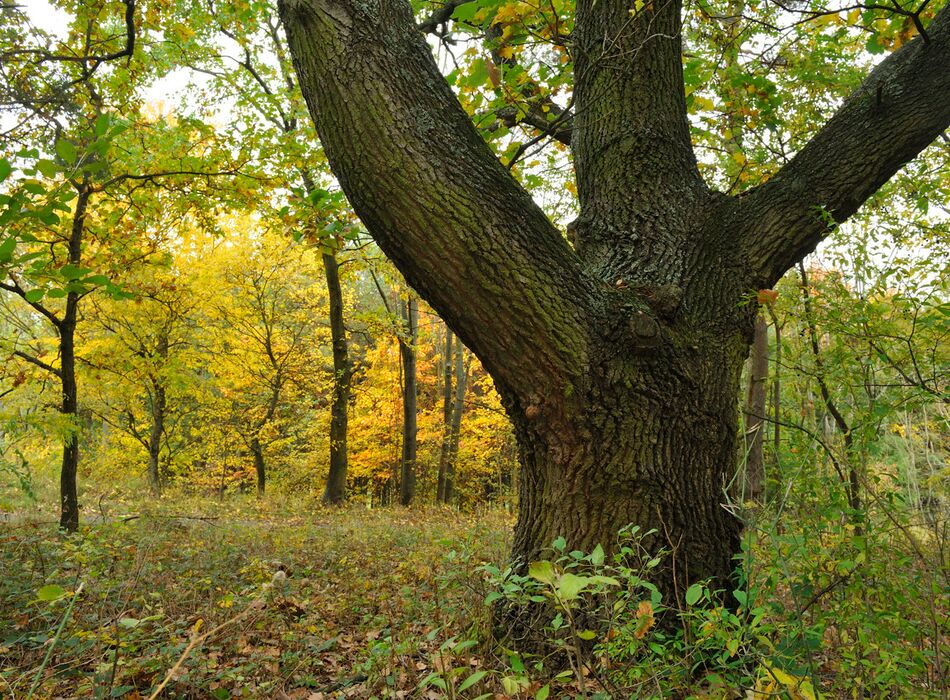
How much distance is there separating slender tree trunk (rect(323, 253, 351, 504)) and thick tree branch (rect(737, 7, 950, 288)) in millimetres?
9663

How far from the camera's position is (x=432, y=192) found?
2.38 m

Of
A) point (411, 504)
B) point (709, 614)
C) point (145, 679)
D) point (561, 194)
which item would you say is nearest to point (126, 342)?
point (411, 504)

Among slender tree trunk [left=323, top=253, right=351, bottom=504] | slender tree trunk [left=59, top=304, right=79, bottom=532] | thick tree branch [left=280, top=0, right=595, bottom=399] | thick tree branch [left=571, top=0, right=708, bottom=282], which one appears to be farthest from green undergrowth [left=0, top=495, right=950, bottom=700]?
slender tree trunk [left=323, top=253, right=351, bottom=504]

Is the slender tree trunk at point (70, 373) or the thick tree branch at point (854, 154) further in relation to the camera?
the slender tree trunk at point (70, 373)

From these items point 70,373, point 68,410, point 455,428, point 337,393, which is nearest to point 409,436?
point 337,393

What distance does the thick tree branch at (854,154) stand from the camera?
2.78m

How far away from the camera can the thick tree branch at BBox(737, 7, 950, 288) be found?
278 cm

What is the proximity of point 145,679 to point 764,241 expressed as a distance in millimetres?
3716

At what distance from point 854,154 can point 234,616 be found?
420 centimetres

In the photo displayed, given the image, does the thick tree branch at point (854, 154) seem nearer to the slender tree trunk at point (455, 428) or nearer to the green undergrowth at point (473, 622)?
the green undergrowth at point (473, 622)

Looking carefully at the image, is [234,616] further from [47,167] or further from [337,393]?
[337,393]

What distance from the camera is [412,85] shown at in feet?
8.03

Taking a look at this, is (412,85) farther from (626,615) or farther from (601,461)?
(626,615)

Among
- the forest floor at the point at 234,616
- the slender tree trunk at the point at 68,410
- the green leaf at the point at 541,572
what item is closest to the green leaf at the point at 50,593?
the forest floor at the point at 234,616
